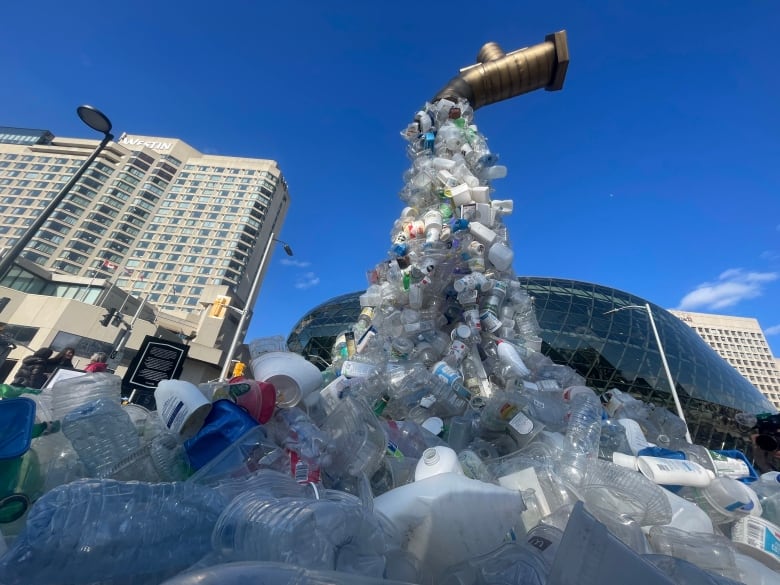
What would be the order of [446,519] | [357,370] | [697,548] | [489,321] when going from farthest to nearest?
1. [489,321]
2. [357,370]
3. [697,548]
4. [446,519]

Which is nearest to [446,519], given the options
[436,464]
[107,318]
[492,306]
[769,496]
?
[436,464]

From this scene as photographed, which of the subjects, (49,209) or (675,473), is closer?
(675,473)

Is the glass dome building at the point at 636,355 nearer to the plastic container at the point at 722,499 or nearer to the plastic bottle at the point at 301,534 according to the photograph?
the plastic container at the point at 722,499

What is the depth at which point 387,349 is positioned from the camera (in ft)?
12.5

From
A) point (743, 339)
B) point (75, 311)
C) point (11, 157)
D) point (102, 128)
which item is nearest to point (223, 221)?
point (11, 157)

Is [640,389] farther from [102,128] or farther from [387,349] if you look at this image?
[102,128]

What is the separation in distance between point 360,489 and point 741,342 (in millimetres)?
101320

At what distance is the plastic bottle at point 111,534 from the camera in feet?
2.67

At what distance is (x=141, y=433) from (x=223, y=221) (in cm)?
6502

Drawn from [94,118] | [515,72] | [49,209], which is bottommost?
[49,209]

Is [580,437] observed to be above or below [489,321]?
below

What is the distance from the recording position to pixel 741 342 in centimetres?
7250

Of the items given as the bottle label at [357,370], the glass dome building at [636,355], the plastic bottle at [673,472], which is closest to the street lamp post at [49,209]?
the bottle label at [357,370]

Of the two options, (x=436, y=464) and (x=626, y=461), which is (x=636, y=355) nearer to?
(x=626, y=461)
